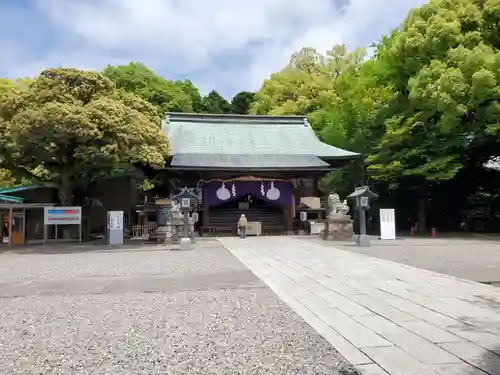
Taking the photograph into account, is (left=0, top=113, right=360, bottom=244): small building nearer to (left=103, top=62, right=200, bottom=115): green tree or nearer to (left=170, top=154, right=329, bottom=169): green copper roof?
(left=170, top=154, right=329, bottom=169): green copper roof

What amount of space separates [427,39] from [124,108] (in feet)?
46.2

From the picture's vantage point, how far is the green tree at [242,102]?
48.3m

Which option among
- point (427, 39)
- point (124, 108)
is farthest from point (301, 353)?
point (427, 39)

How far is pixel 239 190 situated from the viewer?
2223cm

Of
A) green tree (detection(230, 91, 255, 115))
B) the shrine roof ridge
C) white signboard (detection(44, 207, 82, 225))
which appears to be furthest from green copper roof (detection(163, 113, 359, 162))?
green tree (detection(230, 91, 255, 115))

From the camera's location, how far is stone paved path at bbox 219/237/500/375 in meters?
3.96

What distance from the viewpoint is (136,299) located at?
6934mm

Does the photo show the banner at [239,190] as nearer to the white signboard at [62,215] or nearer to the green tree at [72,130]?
the green tree at [72,130]

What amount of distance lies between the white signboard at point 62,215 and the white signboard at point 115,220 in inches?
49.9

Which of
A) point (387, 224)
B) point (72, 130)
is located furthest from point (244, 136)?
point (72, 130)

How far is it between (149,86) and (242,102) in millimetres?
13597

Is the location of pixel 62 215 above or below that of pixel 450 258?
above

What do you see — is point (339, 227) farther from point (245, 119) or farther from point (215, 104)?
point (215, 104)

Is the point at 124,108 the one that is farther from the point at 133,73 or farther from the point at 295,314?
the point at 133,73
